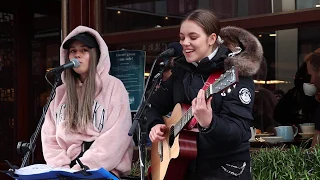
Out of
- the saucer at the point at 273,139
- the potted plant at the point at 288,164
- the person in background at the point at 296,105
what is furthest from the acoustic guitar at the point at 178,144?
the person in background at the point at 296,105

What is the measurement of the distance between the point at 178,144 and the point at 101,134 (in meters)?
0.68

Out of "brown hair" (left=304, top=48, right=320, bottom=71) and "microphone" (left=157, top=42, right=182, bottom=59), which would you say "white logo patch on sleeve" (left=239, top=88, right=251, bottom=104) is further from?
"brown hair" (left=304, top=48, right=320, bottom=71)

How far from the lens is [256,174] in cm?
376

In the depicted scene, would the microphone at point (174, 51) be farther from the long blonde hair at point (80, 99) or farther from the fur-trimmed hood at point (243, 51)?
the long blonde hair at point (80, 99)

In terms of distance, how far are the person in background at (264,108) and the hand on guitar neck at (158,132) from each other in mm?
1930

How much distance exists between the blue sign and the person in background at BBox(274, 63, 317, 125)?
1.24m

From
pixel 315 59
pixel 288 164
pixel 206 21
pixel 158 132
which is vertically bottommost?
pixel 288 164

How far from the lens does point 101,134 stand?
134 inches

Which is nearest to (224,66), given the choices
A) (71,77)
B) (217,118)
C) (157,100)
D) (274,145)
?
(217,118)

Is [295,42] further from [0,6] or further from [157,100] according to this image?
[0,6]

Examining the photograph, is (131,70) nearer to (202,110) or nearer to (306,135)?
(306,135)

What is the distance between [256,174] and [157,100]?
3.06ft

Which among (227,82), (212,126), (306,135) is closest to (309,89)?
(306,135)

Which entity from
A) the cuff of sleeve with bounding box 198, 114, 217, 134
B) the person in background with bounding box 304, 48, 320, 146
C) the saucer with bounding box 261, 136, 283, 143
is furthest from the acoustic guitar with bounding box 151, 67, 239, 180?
the person in background with bounding box 304, 48, 320, 146
